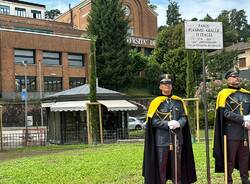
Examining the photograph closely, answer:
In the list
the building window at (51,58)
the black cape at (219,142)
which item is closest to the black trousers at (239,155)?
the black cape at (219,142)

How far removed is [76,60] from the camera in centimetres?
5881

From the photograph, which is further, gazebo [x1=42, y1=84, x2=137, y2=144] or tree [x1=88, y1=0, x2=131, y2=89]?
tree [x1=88, y1=0, x2=131, y2=89]

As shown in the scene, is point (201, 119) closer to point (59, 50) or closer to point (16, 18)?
point (59, 50)

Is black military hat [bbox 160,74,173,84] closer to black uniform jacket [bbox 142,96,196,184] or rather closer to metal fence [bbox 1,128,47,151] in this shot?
black uniform jacket [bbox 142,96,196,184]

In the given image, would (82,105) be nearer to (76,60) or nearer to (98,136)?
(98,136)

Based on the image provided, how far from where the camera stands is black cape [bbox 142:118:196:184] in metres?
6.91

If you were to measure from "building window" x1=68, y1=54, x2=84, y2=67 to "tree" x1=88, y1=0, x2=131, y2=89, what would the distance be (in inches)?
147

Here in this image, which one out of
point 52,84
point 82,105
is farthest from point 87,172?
point 52,84

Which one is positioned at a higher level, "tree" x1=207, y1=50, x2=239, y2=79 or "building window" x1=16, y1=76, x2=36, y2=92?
"tree" x1=207, y1=50, x2=239, y2=79

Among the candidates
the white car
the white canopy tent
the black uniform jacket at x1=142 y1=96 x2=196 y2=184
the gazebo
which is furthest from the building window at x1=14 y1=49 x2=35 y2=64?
the black uniform jacket at x1=142 y1=96 x2=196 y2=184

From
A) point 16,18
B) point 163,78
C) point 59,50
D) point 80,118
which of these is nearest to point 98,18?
point 59,50

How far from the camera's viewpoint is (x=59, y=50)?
56.4m

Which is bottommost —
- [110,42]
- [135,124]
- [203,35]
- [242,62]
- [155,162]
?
[135,124]

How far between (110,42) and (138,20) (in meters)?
20.2
